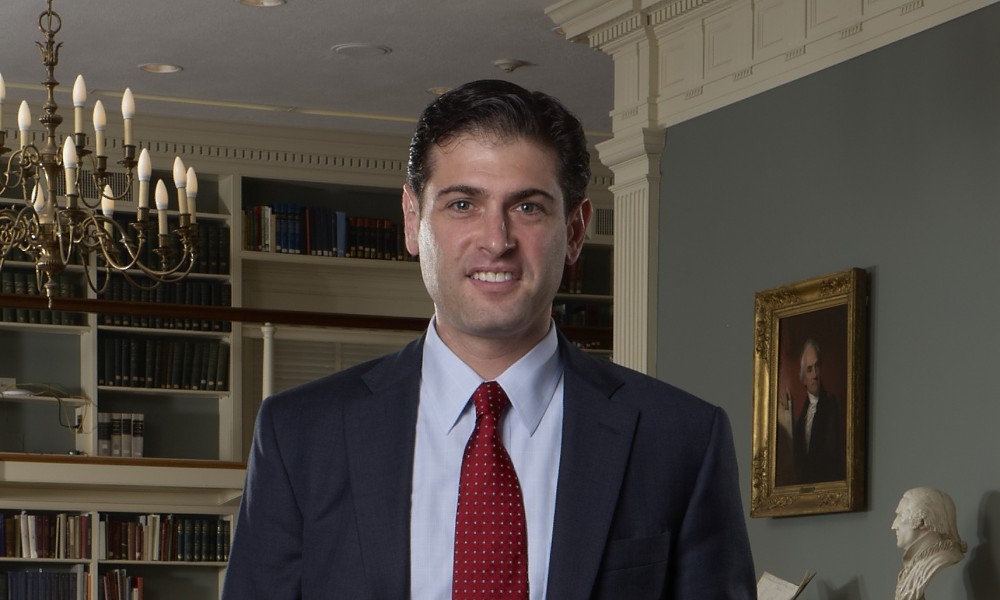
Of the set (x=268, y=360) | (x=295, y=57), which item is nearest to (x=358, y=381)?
(x=295, y=57)

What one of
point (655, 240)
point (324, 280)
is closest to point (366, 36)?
point (655, 240)

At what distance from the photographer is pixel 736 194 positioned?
654 centimetres

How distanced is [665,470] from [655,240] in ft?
17.5

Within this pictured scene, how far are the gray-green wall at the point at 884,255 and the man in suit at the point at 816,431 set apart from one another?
15cm

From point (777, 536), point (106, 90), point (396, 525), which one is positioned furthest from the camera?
point (106, 90)

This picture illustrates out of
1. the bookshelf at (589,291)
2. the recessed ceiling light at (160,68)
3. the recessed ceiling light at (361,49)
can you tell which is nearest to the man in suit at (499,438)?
the recessed ceiling light at (361,49)

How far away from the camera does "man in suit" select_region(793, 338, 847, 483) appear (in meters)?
5.71

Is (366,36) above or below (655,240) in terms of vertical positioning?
above

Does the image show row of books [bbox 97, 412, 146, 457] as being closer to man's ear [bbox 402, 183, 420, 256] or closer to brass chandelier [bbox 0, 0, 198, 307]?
brass chandelier [bbox 0, 0, 198, 307]

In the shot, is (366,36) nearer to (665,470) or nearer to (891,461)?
(891,461)

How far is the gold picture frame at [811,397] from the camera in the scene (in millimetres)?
5629

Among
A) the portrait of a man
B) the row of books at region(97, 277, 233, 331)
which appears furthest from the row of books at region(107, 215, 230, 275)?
the portrait of a man

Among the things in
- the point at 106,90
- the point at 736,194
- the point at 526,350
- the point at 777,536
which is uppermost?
the point at 106,90

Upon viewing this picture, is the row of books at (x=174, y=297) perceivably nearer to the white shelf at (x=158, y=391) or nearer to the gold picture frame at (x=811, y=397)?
the white shelf at (x=158, y=391)
